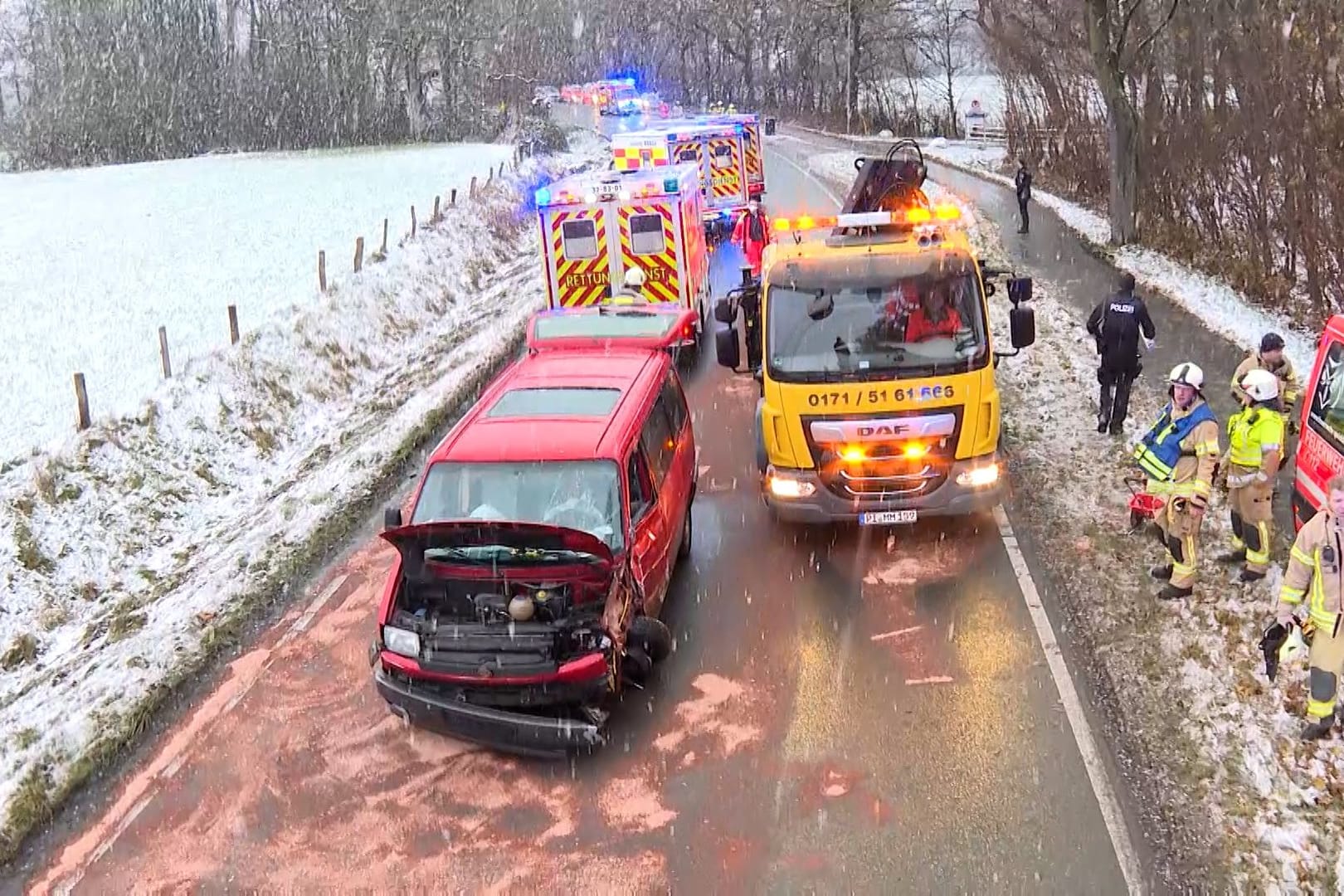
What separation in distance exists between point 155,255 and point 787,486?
68.6ft

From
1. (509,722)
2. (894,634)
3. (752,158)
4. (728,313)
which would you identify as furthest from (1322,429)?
(752,158)

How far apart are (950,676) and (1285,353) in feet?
30.9

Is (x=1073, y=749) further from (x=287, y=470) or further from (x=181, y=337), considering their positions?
(x=181, y=337)

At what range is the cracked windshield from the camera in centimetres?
599

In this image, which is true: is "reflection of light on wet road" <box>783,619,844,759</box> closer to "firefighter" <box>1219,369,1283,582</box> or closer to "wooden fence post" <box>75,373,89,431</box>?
"firefighter" <box>1219,369,1283,582</box>

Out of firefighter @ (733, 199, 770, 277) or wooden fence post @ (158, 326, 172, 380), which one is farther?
firefighter @ (733, 199, 770, 277)

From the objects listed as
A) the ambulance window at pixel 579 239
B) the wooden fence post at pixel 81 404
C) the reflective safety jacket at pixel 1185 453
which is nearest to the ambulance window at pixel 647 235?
the ambulance window at pixel 579 239

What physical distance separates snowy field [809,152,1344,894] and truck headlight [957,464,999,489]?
2.71ft

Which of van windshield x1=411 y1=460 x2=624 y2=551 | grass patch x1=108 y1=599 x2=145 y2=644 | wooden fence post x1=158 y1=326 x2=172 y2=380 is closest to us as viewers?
van windshield x1=411 y1=460 x2=624 y2=551

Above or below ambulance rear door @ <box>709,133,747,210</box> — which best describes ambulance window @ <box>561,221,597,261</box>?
below

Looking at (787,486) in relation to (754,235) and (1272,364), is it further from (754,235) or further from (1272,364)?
(754,235)

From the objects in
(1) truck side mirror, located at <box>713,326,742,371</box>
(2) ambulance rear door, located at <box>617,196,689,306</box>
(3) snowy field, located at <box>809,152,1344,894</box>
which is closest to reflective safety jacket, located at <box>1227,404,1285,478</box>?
(3) snowy field, located at <box>809,152,1344,894</box>

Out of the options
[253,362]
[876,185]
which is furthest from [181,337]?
[876,185]

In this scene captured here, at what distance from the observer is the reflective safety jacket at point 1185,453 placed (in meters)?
7.41
